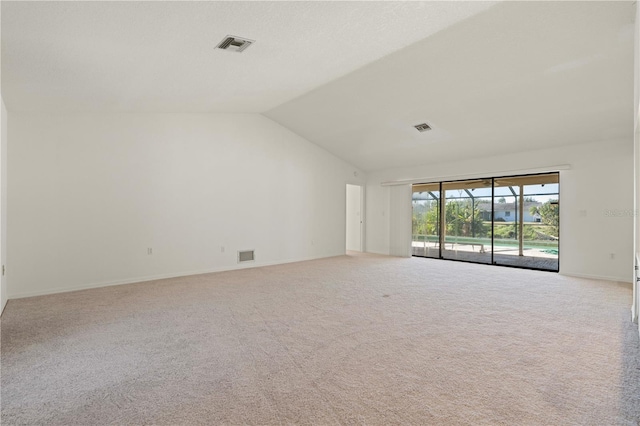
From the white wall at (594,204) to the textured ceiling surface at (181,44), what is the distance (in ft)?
13.5

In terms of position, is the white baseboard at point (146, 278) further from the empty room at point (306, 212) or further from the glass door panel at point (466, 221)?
the glass door panel at point (466, 221)

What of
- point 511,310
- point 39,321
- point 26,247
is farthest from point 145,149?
point 511,310

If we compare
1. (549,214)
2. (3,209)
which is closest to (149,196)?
(3,209)

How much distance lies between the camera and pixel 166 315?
12.0ft

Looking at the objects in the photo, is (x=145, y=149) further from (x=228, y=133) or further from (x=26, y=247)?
(x=26, y=247)

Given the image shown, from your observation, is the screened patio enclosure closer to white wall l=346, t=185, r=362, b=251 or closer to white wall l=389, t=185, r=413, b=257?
white wall l=389, t=185, r=413, b=257

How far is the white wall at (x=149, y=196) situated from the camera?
4570 mm

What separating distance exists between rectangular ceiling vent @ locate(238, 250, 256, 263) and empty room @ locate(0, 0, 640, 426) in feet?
0.23

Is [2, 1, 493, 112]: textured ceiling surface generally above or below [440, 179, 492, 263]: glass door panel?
above

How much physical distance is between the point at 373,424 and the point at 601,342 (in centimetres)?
245

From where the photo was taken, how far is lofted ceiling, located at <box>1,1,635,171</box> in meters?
2.72

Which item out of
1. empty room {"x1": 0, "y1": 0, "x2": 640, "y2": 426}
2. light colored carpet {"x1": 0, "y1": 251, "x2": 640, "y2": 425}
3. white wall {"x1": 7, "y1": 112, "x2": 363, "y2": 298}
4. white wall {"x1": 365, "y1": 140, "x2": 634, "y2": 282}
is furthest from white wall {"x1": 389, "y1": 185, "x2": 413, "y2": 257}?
light colored carpet {"x1": 0, "y1": 251, "x2": 640, "y2": 425}

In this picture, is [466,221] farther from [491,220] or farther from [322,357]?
[322,357]

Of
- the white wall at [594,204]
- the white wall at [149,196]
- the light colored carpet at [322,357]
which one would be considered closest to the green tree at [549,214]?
the white wall at [594,204]
